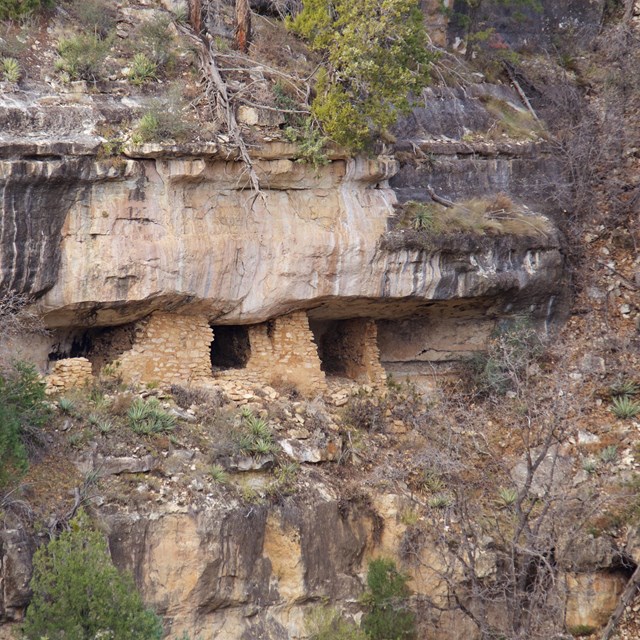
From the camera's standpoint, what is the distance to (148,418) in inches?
639

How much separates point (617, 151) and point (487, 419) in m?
6.25

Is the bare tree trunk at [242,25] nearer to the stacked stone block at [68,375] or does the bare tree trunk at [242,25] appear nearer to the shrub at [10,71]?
the shrub at [10,71]

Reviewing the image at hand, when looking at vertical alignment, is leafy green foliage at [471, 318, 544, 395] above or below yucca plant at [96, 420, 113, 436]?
above

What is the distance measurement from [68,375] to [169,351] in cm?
173

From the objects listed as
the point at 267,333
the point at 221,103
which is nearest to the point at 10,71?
the point at 221,103

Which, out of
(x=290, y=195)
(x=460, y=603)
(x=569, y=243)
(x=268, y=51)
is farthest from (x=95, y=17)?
(x=460, y=603)

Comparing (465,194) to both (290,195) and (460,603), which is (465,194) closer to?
(290,195)

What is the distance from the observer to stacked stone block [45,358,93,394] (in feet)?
54.9

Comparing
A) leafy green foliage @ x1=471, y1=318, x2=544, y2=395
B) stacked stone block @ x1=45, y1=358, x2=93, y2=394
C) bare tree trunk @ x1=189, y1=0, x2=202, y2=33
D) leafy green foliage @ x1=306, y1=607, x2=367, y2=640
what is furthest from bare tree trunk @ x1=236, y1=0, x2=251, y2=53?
leafy green foliage @ x1=306, y1=607, x2=367, y2=640

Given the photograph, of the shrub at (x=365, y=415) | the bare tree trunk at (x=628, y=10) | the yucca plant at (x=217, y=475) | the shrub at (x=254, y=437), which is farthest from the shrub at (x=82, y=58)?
the bare tree trunk at (x=628, y=10)

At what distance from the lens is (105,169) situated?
16578 mm

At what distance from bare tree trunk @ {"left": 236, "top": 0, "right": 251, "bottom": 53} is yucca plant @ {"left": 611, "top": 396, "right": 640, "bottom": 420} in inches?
340

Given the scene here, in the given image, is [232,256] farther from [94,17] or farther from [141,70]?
[94,17]

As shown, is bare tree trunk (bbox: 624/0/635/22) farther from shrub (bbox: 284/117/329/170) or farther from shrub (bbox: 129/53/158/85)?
shrub (bbox: 129/53/158/85)
